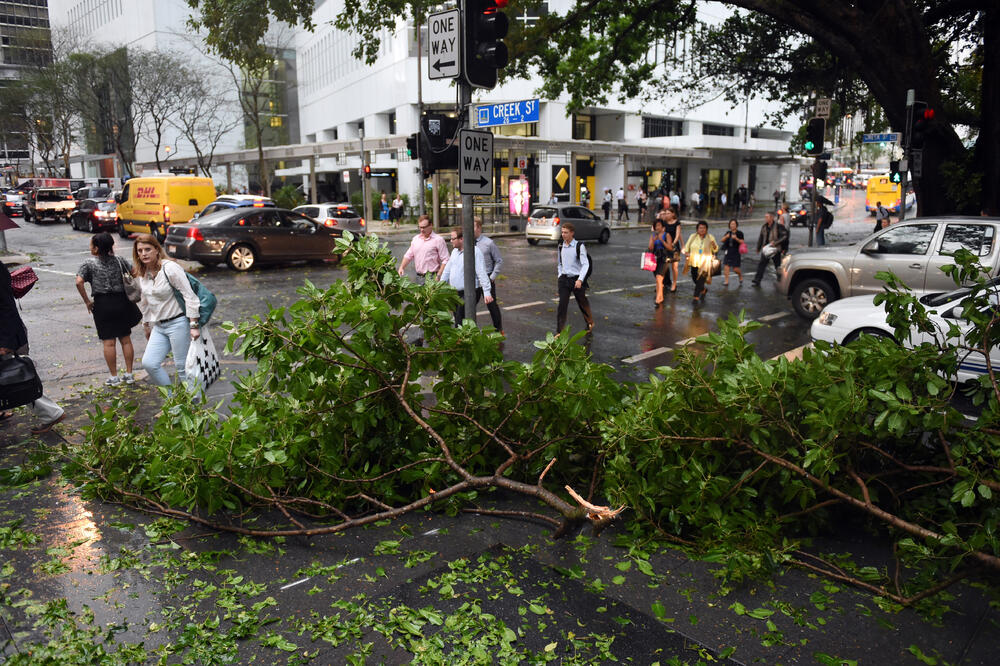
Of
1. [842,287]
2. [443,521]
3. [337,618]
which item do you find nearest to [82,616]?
[337,618]

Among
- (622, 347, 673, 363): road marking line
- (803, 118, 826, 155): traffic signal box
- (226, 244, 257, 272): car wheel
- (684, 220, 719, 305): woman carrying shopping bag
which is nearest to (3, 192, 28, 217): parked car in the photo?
(226, 244, 257, 272): car wheel

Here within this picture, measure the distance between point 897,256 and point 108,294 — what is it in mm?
11056

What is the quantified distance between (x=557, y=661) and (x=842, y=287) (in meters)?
10.8

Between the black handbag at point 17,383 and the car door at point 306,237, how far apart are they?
45.6ft


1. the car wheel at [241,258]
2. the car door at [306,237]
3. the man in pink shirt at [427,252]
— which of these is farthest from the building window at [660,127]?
the man in pink shirt at [427,252]

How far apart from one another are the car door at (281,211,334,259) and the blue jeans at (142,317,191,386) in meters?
12.9

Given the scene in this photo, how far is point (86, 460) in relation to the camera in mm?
5305

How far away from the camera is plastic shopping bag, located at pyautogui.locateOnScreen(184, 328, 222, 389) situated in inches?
270

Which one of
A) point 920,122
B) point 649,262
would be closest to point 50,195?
point 649,262

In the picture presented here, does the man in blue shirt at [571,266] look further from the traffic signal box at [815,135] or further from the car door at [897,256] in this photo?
the traffic signal box at [815,135]

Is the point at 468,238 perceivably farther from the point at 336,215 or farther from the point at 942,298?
the point at 336,215

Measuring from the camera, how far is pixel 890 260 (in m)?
11.6

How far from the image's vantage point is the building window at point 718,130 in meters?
66.6

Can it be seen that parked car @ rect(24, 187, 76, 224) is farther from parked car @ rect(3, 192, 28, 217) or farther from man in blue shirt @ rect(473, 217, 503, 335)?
man in blue shirt @ rect(473, 217, 503, 335)
